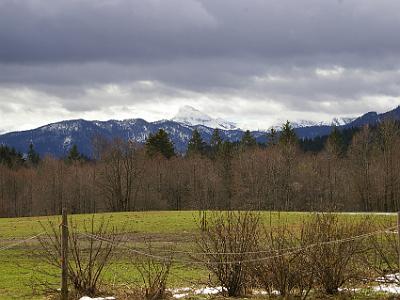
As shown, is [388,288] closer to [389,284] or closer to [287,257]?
[389,284]

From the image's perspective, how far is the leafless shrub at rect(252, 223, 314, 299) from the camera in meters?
12.4

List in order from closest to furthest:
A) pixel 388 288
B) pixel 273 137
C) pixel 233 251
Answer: pixel 233 251 → pixel 388 288 → pixel 273 137

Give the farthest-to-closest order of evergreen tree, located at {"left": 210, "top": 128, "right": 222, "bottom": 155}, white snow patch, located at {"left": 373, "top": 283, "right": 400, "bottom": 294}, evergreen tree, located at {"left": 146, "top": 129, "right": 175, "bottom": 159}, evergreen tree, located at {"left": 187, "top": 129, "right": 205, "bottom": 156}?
1. evergreen tree, located at {"left": 187, "top": 129, "right": 205, "bottom": 156}
2. evergreen tree, located at {"left": 210, "top": 128, "right": 222, "bottom": 155}
3. evergreen tree, located at {"left": 146, "top": 129, "right": 175, "bottom": 159}
4. white snow patch, located at {"left": 373, "top": 283, "right": 400, "bottom": 294}

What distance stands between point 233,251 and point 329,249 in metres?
2.20

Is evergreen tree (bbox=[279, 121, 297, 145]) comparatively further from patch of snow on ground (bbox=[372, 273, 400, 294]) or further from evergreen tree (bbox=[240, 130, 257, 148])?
patch of snow on ground (bbox=[372, 273, 400, 294])

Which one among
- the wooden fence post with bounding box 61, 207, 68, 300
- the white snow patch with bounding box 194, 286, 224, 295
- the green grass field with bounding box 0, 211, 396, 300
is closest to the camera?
the wooden fence post with bounding box 61, 207, 68, 300

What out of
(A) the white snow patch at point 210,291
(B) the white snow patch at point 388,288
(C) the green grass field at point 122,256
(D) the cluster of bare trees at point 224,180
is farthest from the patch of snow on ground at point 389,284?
(D) the cluster of bare trees at point 224,180

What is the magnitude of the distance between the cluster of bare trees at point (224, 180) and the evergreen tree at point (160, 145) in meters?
2.06

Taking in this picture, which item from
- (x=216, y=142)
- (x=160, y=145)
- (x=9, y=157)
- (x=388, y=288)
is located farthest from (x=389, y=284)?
(x=9, y=157)

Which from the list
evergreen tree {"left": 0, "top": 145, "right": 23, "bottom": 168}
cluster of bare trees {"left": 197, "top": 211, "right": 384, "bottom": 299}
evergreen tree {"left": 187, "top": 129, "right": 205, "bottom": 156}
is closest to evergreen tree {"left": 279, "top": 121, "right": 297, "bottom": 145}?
evergreen tree {"left": 187, "top": 129, "right": 205, "bottom": 156}

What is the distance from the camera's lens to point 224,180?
80.6m

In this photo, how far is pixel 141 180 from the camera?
8212cm

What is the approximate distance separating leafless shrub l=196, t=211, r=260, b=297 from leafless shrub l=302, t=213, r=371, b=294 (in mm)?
1279

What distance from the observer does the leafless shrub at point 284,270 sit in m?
12.4
